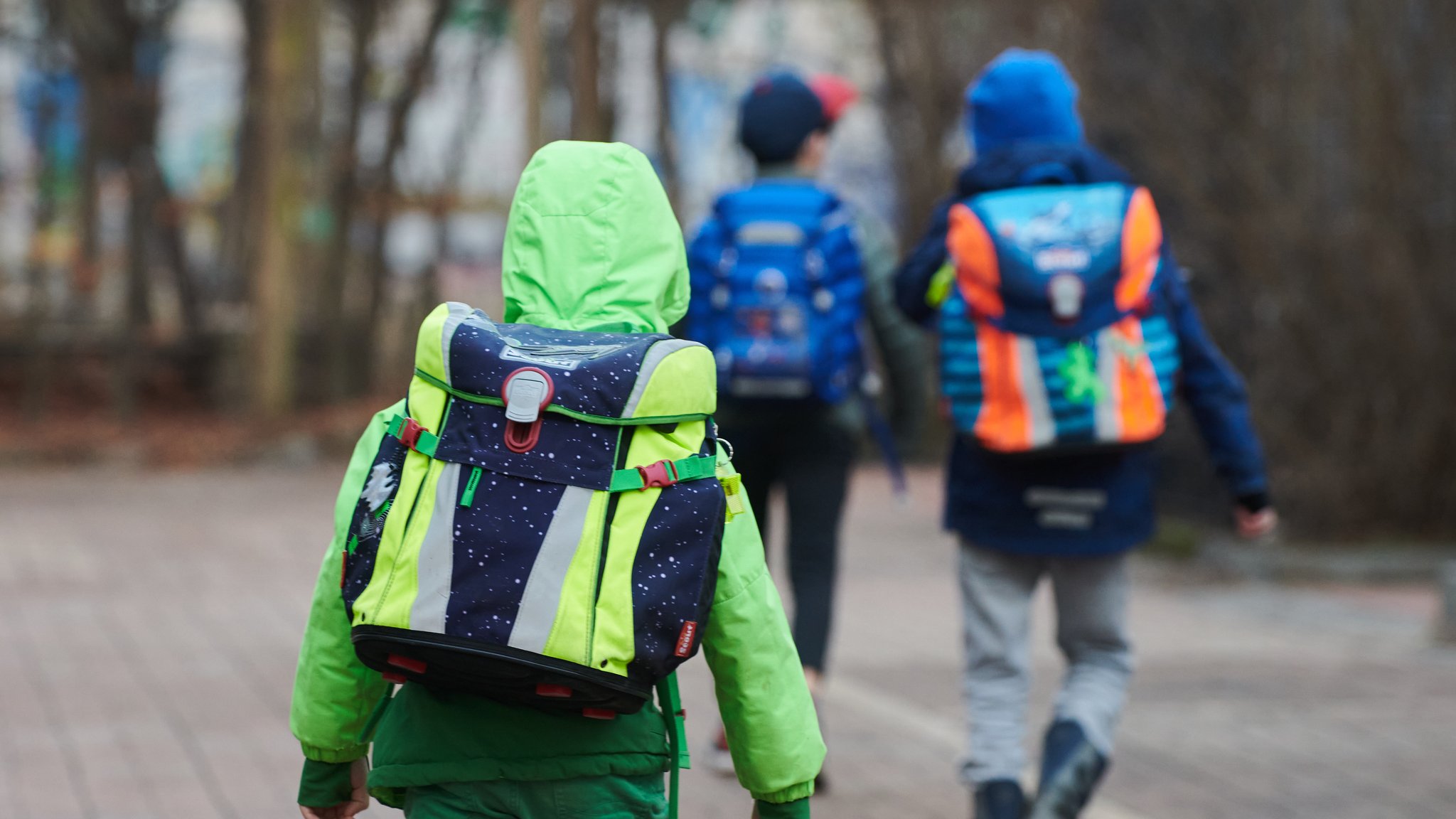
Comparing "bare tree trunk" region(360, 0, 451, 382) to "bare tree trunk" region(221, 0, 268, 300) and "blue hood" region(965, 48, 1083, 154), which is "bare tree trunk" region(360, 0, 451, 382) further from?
"blue hood" region(965, 48, 1083, 154)

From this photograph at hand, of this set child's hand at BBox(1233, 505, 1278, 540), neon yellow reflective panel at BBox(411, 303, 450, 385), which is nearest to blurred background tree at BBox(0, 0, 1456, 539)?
child's hand at BBox(1233, 505, 1278, 540)

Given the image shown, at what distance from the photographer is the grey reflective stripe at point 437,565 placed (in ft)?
7.75

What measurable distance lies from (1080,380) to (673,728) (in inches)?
69.0

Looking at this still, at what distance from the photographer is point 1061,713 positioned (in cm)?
430

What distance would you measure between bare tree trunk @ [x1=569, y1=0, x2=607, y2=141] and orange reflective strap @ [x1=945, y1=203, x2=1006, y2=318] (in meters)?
10.8

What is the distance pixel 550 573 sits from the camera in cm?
234

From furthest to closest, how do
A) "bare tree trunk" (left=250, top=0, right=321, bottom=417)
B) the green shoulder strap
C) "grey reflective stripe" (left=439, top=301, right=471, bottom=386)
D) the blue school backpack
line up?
"bare tree trunk" (left=250, top=0, right=321, bottom=417)
the blue school backpack
the green shoulder strap
"grey reflective stripe" (left=439, top=301, right=471, bottom=386)

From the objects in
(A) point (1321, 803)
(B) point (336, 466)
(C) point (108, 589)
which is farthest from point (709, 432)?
(B) point (336, 466)

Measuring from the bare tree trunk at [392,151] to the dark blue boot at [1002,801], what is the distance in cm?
1456

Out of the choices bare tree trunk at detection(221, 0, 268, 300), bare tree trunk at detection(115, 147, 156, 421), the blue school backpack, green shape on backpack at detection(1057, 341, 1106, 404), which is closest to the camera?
green shape on backpack at detection(1057, 341, 1106, 404)


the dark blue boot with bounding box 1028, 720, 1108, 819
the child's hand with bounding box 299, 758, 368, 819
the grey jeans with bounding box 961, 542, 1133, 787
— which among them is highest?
the child's hand with bounding box 299, 758, 368, 819

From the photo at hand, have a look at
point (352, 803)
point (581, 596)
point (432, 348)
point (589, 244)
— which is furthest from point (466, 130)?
point (581, 596)

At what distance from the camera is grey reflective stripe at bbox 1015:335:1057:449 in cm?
406

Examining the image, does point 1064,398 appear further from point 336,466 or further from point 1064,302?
point 336,466
